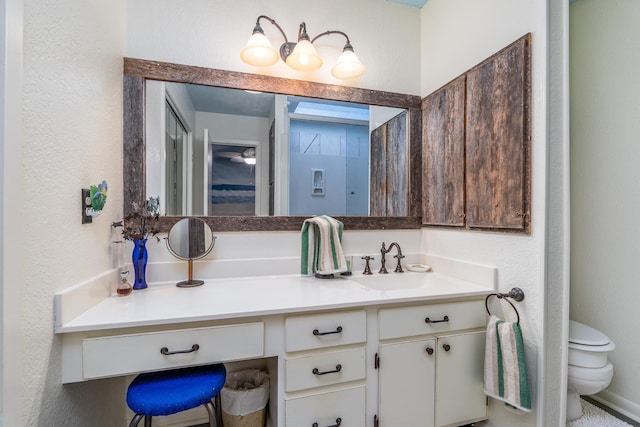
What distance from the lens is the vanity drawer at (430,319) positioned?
4.17 feet

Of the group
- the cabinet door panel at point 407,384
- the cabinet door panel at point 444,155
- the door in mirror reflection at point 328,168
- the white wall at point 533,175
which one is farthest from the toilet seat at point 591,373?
the door in mirror reflection at point 328,168

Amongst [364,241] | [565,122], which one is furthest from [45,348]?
[565,122]

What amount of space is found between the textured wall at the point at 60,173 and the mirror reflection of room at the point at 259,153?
Answer: 11.3 inches

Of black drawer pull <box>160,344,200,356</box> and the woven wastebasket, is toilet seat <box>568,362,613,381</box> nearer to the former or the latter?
the woven wastebasket

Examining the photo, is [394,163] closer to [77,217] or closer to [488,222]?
Result: [488,222]

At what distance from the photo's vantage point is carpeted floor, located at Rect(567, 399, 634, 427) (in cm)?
152

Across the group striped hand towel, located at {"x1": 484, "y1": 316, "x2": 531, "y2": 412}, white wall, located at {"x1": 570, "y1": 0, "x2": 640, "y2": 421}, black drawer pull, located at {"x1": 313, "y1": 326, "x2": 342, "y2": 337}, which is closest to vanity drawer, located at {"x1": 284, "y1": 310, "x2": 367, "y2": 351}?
black drawer pull, located at {"x1": 313, "y1": 326, "x2": 342, "y2": 337}

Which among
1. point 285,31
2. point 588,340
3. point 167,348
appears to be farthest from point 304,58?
point 588,340

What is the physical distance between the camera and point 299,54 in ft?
5.36

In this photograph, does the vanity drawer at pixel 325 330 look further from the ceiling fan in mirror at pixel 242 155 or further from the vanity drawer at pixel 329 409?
the ceiling fan in mirror at pixel 242 155

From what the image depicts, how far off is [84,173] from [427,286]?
5.23ft

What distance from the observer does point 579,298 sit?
1899 millimetres

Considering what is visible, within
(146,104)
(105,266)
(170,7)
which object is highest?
(170,7)

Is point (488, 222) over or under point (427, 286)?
over
